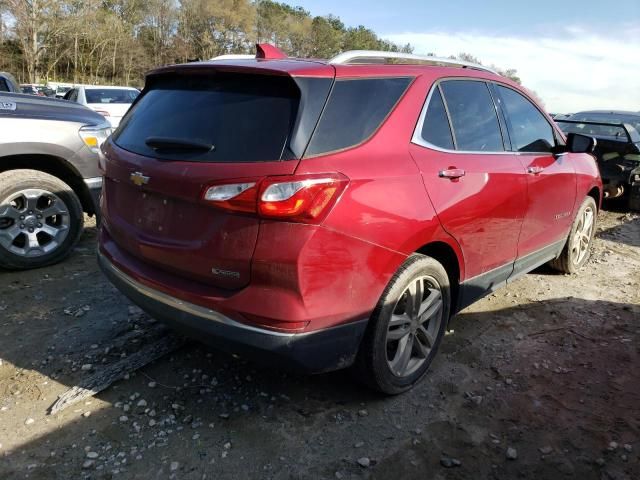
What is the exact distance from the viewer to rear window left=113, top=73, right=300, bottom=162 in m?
2.33

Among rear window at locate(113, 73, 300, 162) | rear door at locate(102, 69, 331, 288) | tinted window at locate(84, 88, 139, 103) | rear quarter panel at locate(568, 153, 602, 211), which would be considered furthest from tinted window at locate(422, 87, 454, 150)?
tinted window at locate(84, 88, 139, 103)

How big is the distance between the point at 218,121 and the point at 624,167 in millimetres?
7909

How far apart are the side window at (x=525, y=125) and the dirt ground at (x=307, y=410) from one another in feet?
4.55

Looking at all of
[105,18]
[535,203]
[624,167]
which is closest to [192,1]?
[105,18]

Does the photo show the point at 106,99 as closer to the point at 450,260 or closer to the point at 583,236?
the point at 583,236

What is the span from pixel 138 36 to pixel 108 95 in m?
41.5

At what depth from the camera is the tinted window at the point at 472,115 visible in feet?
10.4

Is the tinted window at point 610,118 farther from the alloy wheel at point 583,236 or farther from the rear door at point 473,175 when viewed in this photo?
the rear door at point 473,175

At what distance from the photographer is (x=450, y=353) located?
3.50 m

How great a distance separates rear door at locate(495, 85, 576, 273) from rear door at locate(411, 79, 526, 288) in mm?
178

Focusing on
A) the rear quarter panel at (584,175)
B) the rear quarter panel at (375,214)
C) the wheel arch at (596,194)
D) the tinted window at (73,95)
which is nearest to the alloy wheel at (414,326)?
the rear quarter panel at (375,214)

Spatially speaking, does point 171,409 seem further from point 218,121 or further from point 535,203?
point 535,203

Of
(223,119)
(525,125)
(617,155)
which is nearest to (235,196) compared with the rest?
Answer: (223,119)

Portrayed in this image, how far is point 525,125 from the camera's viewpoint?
4020 millimetres
